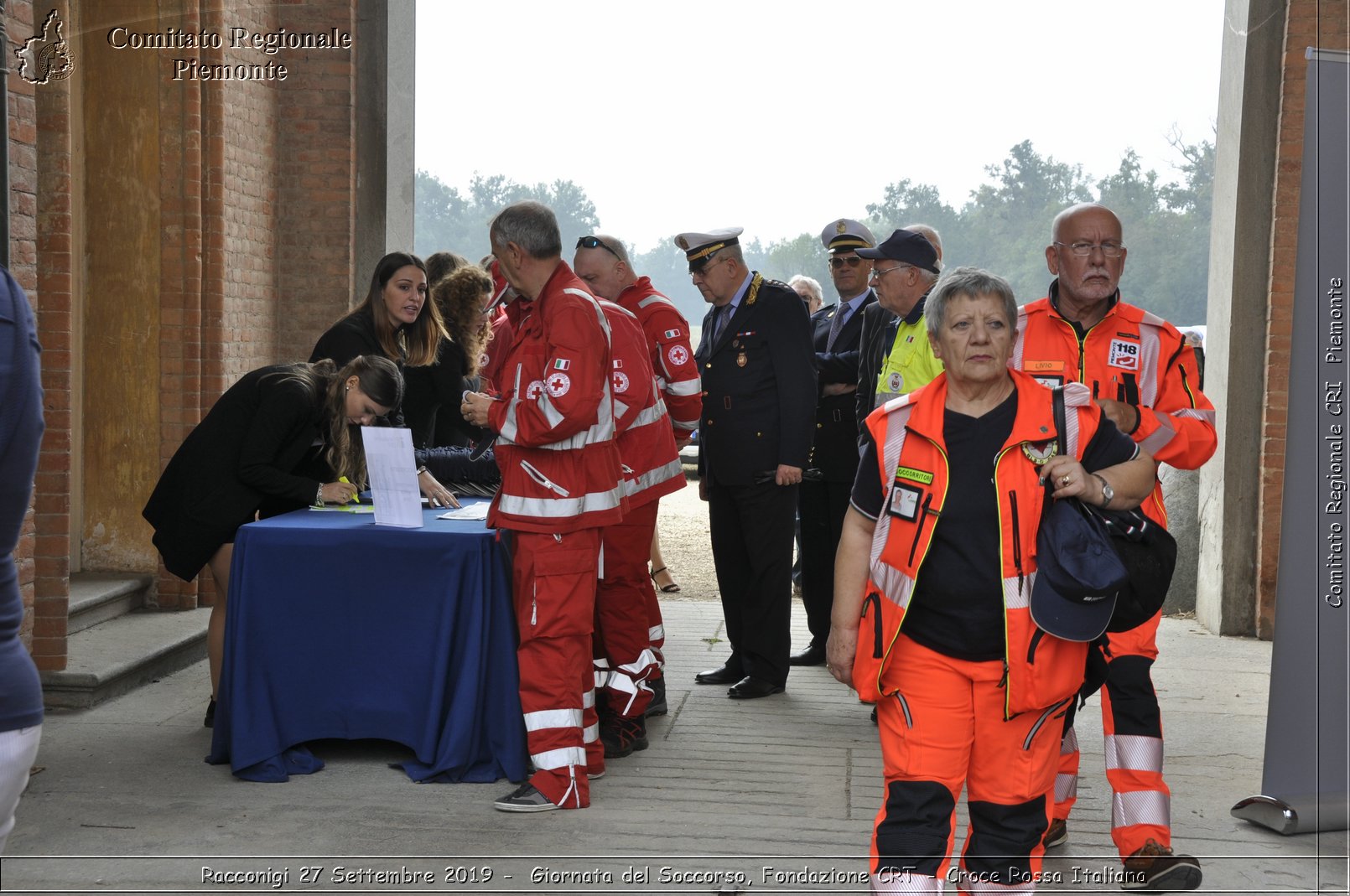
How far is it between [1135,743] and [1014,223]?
3668 cm

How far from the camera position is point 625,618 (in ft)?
17.3

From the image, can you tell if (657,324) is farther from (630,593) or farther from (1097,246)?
(1097,246)

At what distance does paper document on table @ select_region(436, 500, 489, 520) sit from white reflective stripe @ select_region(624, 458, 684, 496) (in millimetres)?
607

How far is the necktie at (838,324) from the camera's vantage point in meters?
6.97

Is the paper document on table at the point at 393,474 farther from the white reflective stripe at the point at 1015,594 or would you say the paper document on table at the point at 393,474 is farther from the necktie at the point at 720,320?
the white reflective stripe at the point at 1015,594

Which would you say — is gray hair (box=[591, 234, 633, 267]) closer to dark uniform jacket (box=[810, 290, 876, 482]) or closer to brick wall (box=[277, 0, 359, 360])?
dark uniform jacket (box=[810, 290, 876, 482])

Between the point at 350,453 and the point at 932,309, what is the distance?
2829mm

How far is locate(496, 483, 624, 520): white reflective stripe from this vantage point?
14.6 ft

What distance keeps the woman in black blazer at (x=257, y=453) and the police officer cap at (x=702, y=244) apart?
172 cm

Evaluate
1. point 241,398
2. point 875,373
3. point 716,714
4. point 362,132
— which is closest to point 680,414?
point 875,373

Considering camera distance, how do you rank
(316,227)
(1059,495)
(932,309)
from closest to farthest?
(1059,495)
(932,309)
(316,227)

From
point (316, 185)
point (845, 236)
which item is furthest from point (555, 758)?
point (316, 185)

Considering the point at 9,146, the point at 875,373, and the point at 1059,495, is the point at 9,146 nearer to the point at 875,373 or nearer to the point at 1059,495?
the point at 875,373

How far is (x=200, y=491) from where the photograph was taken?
201 inches
